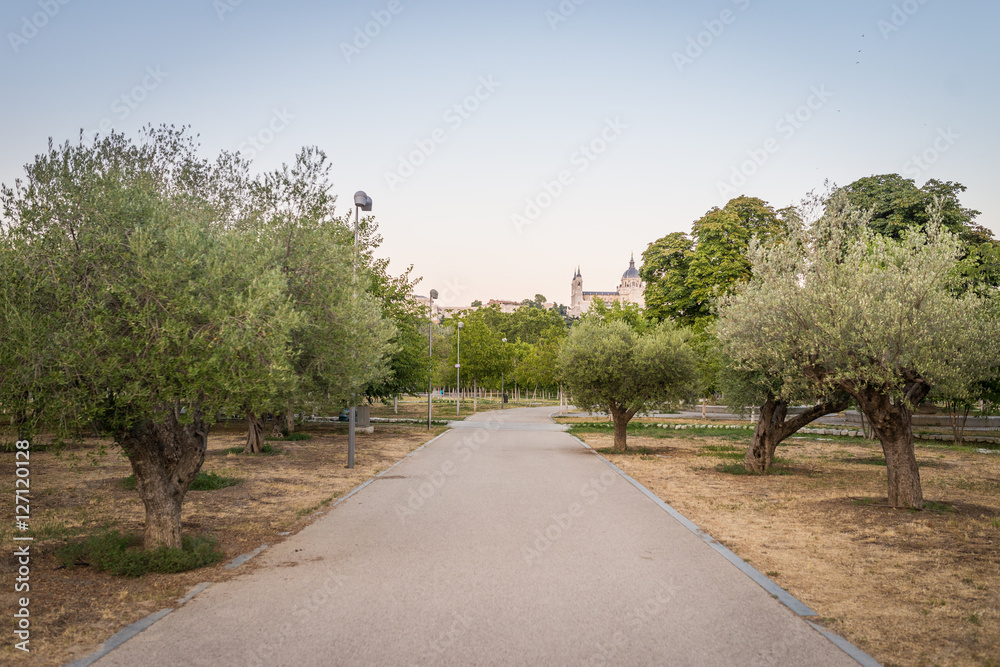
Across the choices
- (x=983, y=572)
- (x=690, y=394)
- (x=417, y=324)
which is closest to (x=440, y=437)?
(x=417, y=324)

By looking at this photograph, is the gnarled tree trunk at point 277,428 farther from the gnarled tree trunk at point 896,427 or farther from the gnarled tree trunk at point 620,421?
the gnarled tree trunk at point 896,427

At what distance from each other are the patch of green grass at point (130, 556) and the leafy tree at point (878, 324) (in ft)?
29.3

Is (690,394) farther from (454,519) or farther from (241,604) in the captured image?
(241,604)

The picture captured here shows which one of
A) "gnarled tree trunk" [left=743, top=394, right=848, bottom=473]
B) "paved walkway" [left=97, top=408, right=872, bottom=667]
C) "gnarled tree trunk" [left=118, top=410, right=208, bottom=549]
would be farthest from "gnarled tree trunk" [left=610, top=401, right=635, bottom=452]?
"gnarled tree trunk" [left=118, top=410, right=208, bottom=549]

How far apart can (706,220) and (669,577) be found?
103 feet

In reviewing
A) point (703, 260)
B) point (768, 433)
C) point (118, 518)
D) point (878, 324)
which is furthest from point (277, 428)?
point (703, 260)

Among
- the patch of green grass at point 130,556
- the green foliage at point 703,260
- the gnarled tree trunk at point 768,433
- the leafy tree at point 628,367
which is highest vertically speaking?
the green foliage at point 703,260

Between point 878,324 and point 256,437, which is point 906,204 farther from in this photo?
point 256,437

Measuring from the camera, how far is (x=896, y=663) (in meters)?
4.68

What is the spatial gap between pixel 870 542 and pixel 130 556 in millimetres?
8828

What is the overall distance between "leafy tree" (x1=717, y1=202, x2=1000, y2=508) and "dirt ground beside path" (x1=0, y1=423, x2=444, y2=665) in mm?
8207

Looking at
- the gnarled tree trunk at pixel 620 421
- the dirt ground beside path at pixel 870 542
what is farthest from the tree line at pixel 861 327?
the gnarled tree trunk at pixel 620 421

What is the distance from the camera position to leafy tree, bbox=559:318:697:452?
68.2 feet

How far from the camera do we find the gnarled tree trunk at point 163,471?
729 centimetres
